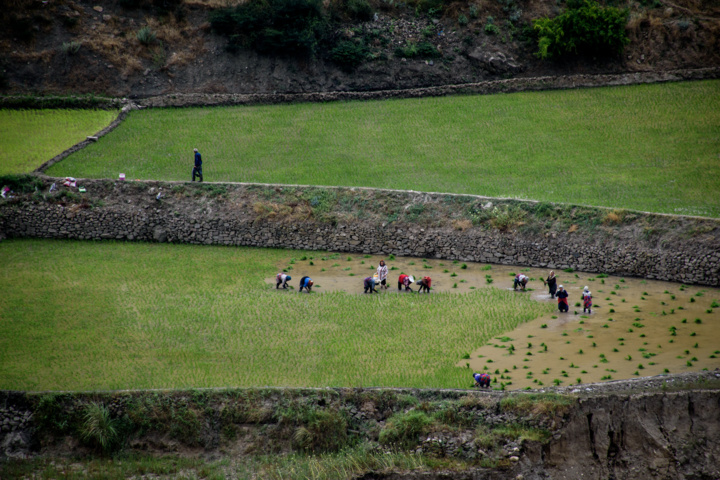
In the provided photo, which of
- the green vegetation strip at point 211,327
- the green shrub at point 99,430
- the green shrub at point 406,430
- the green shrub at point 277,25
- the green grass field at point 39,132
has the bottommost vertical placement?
the green shrub at point 99,430

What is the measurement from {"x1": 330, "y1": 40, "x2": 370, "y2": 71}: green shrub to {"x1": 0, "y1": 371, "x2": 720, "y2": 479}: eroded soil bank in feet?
112

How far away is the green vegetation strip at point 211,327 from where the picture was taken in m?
22.8

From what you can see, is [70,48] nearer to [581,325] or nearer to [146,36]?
[146,36]

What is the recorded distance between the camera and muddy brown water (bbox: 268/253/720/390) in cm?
2272

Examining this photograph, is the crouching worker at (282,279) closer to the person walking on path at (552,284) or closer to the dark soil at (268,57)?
the person walking on path at (552,284)

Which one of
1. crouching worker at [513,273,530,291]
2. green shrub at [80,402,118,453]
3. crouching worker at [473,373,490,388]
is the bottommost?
green shrub at [80,402,118,453]

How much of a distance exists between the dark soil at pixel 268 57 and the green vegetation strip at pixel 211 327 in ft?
64.8

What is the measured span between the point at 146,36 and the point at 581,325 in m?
40.0

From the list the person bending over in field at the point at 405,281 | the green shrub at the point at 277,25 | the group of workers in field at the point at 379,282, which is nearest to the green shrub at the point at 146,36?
the green shrub at the point at 277,25

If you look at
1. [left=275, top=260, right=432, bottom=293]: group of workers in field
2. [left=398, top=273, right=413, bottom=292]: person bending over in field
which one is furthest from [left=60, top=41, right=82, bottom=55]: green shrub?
[left=398, top=273, right=413, bottom=292]: person bending over in field

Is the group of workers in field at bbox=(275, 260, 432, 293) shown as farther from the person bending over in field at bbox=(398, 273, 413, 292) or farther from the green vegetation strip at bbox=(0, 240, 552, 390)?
the green vegetation strip at bbox=(0, 240, 552, 390)

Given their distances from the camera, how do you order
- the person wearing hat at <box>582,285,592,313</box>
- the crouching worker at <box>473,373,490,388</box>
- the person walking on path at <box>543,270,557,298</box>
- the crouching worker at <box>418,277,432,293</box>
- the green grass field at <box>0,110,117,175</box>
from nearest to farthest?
the crouching worker at <box>473,373,490,388</box> → the person wearing hat at <box>582,285,592,313</box> → the person walking on path at <box>543,270,557,298</box> → the crouching worker at <box>418,277,432,293</box> → the green grass field at <box>0,110,117,175</box>

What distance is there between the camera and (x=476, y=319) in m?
27.2

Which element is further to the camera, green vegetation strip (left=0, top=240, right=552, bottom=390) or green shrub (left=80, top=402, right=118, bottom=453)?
green vegetation strip (left=0, top=240, right=552, bottom=390)
